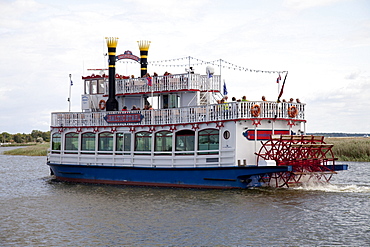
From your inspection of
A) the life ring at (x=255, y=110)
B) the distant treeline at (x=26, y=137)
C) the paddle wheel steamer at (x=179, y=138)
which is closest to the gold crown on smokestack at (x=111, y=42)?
the paddle wheel steamer at (x=179, y=138)

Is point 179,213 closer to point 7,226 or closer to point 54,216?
point 54,216

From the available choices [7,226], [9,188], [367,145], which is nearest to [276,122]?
[7,226]

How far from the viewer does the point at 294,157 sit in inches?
978

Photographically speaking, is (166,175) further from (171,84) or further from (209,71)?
(209,71)

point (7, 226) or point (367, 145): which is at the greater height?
point (367, 145)

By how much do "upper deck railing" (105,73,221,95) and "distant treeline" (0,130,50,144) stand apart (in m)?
97.5

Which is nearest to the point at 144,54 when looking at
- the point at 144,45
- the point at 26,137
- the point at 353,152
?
the point at 144,45

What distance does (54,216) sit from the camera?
66.4ft

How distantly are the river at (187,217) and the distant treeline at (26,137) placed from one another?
340ft

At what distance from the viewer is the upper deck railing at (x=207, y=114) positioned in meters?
24.9

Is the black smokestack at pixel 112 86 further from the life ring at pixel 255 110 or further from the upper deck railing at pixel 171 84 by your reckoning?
the life ring at pixel 255 110

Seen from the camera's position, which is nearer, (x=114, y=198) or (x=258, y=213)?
(x=258, y=213)

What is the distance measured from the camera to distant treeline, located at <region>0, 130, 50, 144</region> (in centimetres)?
13025

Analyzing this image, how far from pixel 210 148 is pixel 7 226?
10.6 m
